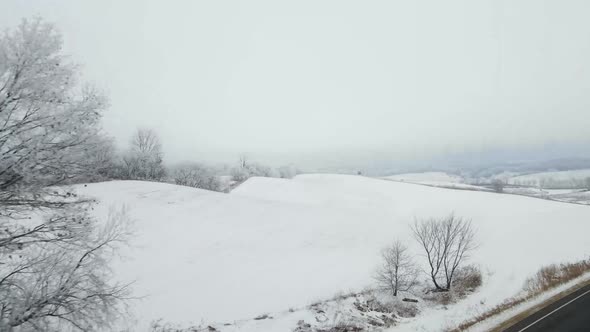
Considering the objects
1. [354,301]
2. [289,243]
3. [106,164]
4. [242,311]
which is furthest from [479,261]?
[106,164]

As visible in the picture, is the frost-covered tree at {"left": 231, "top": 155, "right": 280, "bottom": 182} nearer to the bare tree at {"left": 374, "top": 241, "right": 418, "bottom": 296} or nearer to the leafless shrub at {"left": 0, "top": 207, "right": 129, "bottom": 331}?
the bare tree at {"left": 374, "top": 241, "right": 418, "bottom": 296}

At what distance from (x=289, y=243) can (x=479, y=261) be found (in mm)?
19525

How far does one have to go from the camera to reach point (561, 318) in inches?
487

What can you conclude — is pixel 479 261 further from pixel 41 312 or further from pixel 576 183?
pixel 576 183

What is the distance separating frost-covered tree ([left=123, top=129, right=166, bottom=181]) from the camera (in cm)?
6366

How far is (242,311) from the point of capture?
17.5 metres

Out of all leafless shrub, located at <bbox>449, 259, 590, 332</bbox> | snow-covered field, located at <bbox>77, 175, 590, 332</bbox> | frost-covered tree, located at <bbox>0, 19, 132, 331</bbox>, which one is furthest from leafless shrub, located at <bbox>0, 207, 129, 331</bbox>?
leafless shrub, located at <bbox>449, 259, 590, 332</bbox>

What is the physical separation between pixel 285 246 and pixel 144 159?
50487 mm

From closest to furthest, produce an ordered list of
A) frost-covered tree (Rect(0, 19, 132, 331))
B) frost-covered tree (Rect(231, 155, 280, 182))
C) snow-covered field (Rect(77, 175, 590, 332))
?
frost-covered tree (Rect(0, 19, 132, 331)) < snow-covered field (Rect(77, 175, 590, 332)) < frost-covered tree (Rect(231, 155, 280, 182))

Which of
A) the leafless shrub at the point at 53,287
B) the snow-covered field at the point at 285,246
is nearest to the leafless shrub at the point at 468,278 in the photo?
the snow-covered field at the point at 285,246

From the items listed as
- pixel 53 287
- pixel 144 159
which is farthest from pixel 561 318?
pixel 144 159

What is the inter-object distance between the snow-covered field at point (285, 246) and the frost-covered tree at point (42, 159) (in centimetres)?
207

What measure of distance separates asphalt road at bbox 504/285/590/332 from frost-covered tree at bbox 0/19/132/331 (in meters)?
16.0

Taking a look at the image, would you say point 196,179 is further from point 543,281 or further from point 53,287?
point 543,281
